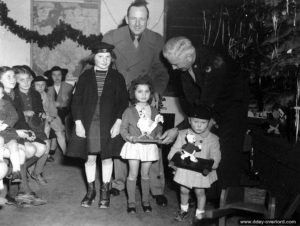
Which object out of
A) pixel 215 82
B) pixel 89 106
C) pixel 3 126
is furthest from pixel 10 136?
pixel 215 82

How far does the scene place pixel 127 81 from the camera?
13.6 feet

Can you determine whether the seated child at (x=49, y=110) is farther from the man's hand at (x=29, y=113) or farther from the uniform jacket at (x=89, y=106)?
the uniform jacket at (x=89, y=106)

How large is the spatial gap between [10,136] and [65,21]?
159 inches

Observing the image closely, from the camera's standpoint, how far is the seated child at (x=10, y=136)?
355 centimetres

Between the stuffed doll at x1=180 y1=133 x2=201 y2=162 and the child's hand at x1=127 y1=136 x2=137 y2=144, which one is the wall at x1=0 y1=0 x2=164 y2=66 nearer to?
the child's hand at x1=127 y1=136 x2=137 y2=144

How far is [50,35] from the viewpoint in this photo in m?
6.95

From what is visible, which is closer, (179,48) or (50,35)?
(179,48)

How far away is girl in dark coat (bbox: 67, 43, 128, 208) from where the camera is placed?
11.8ft

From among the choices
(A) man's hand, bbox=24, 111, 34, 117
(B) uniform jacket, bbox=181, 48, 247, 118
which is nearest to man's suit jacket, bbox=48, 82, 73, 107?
(A) man's hand, bbox=24, 111, 34, 117

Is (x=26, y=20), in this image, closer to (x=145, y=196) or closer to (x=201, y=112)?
(x=145, y=196)

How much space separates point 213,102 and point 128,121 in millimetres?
922

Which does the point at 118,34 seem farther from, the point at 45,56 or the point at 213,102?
the point at 45,56

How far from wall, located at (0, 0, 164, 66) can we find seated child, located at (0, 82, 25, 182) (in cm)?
371

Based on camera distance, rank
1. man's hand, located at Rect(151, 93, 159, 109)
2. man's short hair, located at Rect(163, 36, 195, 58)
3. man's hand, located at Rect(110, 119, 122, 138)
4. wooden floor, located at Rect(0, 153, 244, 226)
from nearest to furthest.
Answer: man's short hair, located at Rect(163, 36, 195, 58)
wooden floor, located at Rect(0, 153, 244, 226)
man's hand, located at Rect(110, 119, 122, 138)
man's hand, located at Rect(151, 93, 159, 109)
